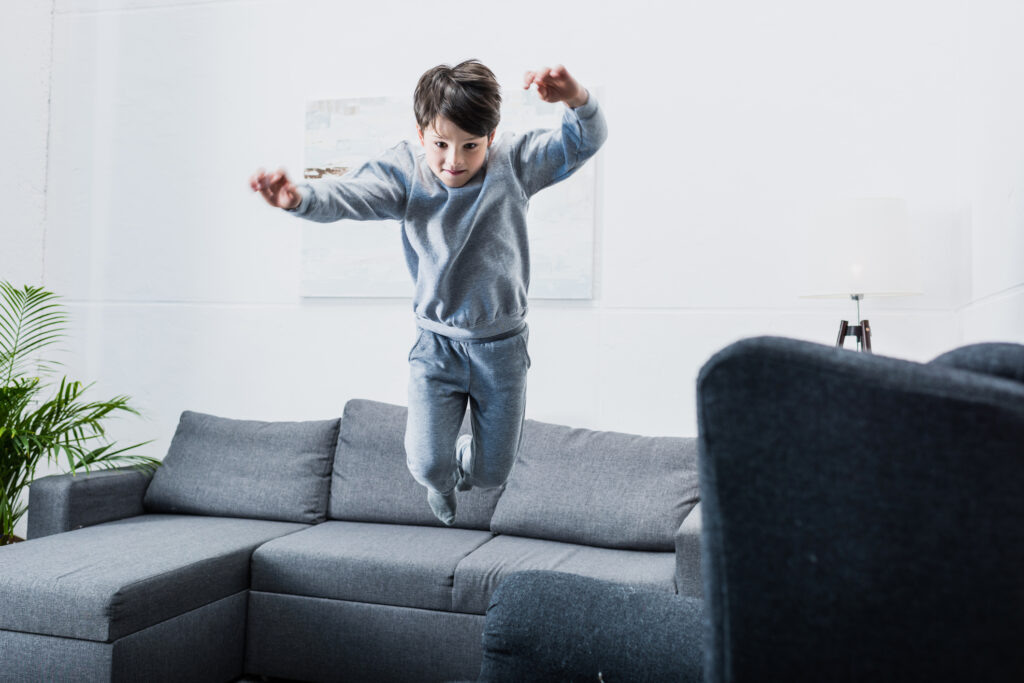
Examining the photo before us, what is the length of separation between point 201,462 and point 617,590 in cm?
250

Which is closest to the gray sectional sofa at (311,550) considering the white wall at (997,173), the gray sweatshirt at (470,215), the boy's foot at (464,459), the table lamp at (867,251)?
the boy's foot at (464,459)

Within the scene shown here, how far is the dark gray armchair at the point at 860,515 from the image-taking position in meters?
0.69

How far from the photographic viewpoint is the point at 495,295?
2.00 meters

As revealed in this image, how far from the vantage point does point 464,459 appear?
2.35 m

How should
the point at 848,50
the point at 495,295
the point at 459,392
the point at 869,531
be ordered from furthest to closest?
the point at 848,50 < the point at 459,392 < the point at 495,295 < the point at 869,531

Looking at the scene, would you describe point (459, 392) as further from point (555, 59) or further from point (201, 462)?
point (555, 59)

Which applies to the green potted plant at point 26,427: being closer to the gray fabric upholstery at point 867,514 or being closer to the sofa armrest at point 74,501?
the sofa armrest at point 74,501

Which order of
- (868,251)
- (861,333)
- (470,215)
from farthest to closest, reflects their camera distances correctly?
(861,333) < (868,251) < (470,215)

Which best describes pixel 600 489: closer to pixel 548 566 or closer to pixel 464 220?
pixel 548 566

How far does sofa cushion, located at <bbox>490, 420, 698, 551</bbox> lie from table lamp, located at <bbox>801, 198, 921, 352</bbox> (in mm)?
770

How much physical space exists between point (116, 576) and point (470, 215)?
59.1 inches

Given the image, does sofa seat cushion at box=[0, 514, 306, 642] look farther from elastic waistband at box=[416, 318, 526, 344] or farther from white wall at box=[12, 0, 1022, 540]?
elastic waistband at box=[416, 318, 526, 344]

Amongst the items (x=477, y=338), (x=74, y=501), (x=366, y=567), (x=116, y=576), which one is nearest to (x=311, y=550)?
(x=366, y=567)

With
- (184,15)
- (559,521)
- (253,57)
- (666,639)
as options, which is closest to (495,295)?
(666,639)
